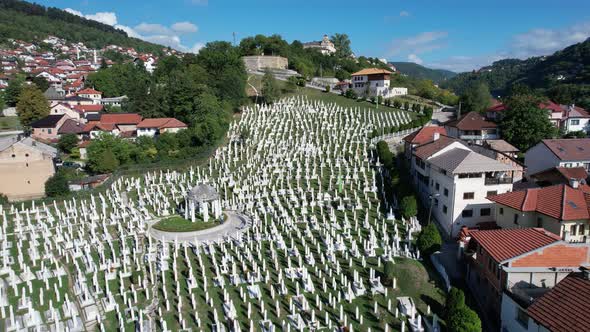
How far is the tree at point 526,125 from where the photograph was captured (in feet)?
140

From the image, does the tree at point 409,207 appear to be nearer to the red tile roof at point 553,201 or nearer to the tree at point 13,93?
the red tile roof at point 553,201

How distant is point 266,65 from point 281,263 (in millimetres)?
74878

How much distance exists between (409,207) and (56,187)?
3007cm

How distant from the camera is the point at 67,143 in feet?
160

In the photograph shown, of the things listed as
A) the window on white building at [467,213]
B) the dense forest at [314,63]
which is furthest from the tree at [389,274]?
the dense forest at [314,63]

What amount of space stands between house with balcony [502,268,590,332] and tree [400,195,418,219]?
11.1m

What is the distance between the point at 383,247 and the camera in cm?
2438

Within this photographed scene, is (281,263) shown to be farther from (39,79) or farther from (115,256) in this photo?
(39,79)

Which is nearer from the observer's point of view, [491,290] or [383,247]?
[491,290]

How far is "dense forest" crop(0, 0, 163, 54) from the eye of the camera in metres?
146

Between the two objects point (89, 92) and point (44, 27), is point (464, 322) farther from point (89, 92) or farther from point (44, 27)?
point (44, 27)

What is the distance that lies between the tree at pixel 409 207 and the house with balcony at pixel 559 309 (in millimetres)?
11140

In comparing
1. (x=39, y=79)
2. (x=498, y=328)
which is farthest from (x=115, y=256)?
(x=39, y=79)

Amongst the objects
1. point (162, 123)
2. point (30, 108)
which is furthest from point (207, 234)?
point (30, 108)
